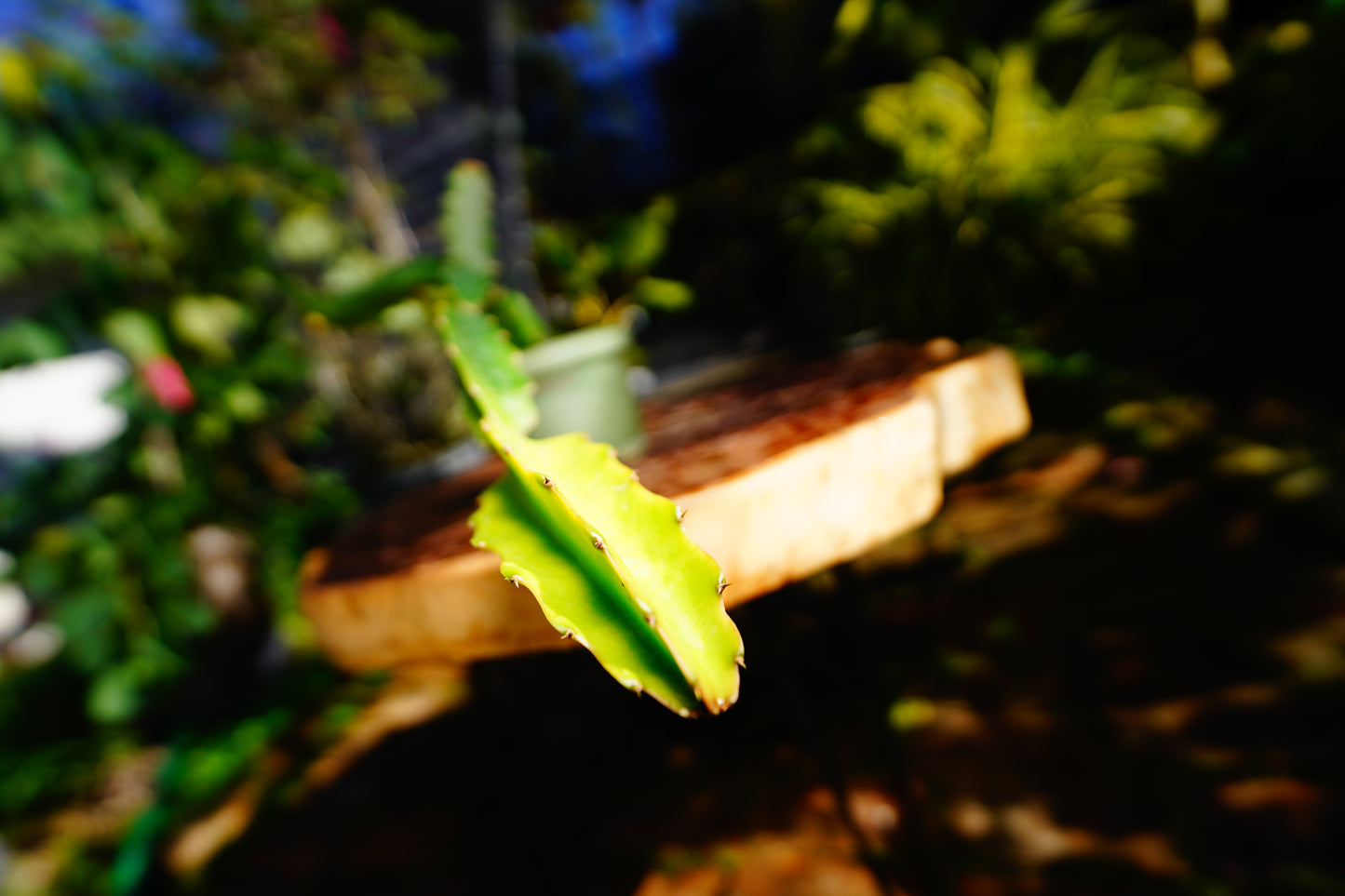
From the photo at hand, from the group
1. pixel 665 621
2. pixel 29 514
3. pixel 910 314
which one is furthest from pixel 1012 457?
pixel 29 514

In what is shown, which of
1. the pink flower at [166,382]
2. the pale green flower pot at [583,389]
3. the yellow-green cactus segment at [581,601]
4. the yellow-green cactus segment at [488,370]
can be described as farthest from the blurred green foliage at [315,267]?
the yellow-green cactus segment at [581,601]

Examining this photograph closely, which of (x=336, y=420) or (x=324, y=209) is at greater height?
(x=324, y=209)

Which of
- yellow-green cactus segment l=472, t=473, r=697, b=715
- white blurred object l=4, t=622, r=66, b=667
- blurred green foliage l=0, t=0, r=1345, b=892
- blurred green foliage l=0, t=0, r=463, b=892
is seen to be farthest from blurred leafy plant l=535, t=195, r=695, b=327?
white blurred object l=4, t=622, r=66, b=667

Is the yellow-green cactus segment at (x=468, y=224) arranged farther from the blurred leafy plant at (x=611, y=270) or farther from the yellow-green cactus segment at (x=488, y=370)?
the blurred leafy plant at (x=611, y=270)

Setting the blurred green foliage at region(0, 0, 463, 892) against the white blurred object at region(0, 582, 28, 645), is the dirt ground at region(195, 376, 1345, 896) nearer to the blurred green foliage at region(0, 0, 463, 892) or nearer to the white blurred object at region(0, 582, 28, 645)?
the blurred green foliage at region(0, 0, 463, 892)

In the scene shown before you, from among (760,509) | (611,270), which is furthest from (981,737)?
(611,270)

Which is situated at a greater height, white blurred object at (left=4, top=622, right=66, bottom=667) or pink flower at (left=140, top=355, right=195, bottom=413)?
pink flower at (left=140, top=355, right=195, bottom=413)

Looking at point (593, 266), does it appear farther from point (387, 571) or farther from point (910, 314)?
point (387, 571)
